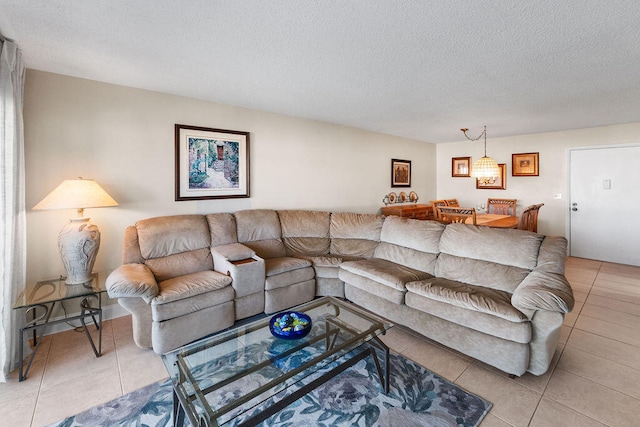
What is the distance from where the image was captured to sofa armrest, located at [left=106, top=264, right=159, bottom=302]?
2.23 meters

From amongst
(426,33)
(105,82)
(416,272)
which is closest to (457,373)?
(416,272)

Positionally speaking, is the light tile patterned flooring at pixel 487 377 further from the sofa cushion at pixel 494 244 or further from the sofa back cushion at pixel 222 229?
the sofa back cushion at pixel 222 229

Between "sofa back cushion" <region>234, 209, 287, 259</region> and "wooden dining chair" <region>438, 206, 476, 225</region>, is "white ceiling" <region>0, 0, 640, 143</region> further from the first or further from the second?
"wooden dining chair" <region>438, 206, 476, 225</region>

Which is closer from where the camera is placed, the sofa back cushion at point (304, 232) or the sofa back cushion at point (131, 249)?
the sofa back cushion at point (131, 249)

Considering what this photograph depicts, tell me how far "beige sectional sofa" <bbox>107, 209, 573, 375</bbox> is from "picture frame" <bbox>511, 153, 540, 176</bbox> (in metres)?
3.49

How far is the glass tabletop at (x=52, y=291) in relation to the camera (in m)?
2.21

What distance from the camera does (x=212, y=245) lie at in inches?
129

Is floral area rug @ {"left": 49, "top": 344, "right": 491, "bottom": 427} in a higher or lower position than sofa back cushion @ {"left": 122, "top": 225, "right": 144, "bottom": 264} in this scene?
lower

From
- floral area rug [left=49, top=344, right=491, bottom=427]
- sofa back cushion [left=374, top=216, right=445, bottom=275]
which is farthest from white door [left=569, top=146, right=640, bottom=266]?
floral area rug [left=49, top=344, right=491, bottom=427]

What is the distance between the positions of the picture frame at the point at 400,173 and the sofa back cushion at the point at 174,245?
3871 mm

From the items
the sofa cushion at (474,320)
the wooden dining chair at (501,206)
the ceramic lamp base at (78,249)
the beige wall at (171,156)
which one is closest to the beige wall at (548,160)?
the beige wall at (171,156)

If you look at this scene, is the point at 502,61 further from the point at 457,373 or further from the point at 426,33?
the point at 457,373

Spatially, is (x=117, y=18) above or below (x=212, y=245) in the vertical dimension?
above

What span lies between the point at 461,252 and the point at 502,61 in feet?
5.51
